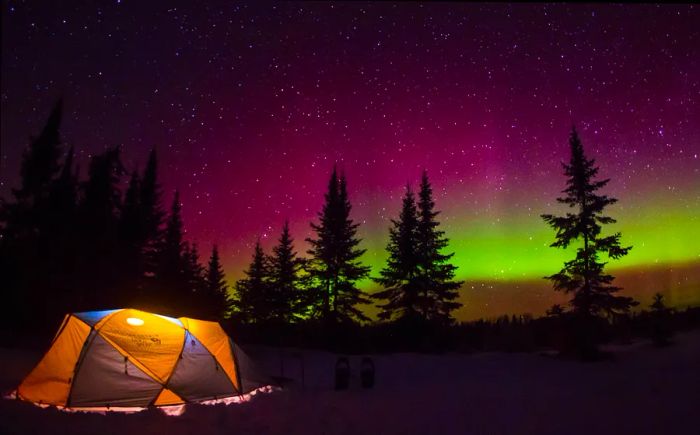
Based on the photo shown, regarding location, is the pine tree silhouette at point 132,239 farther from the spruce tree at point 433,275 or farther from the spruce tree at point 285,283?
the spruce tree at point 433,275

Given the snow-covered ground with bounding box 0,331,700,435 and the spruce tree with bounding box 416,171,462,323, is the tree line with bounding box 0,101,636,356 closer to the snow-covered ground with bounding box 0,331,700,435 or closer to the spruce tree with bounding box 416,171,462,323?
the spruce tree with bounding box 416,171,462,323

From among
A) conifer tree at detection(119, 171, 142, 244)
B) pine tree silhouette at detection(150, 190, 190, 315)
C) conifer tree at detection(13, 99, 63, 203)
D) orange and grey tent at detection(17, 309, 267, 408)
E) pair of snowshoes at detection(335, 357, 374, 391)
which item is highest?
conifer tree at detection(13, 99, 63, 203)

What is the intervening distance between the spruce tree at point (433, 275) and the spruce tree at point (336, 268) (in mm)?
4035

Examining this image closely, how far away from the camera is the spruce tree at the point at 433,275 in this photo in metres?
26.0

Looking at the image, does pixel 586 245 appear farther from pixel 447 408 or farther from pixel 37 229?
pixel 37 229

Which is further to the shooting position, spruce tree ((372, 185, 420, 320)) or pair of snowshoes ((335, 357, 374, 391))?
spruce tree ((372, 185, 420, 320))

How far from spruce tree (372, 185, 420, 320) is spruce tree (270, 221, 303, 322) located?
651 cm

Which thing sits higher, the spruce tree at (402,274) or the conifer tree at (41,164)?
the conifer tree at (41,164)

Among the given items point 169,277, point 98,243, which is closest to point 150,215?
point 169,277

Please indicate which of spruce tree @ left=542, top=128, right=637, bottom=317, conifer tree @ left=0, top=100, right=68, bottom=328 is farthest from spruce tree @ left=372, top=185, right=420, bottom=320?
conifer tree @ left=0, top=100, right=68, bottom=328

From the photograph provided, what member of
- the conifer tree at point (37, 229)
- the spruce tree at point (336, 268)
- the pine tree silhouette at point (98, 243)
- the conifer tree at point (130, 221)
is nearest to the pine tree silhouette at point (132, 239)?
the conifer tree at point (130, 221)

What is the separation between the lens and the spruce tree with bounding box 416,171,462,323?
85.2ft

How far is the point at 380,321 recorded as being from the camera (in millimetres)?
26688

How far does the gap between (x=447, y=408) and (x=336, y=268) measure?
20471 millimetres
